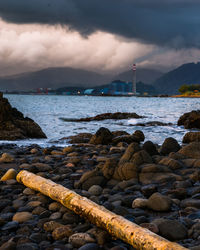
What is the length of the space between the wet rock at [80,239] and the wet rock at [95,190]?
5.03 ft

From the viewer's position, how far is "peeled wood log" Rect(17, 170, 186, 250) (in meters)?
2.61

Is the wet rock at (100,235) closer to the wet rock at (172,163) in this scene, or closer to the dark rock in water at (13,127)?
the wet rock at (172,163)

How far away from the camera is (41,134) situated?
14.0 meters

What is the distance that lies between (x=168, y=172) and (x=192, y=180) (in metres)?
0.55

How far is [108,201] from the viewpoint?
432 cm

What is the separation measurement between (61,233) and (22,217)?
0.77 meters

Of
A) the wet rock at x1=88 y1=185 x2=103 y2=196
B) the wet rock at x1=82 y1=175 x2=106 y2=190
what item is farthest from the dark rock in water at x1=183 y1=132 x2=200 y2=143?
the wet rock at x1=88 y1=185 x2=103 y2=196

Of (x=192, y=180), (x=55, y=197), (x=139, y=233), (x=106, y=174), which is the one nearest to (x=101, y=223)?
(x=139, y=233)

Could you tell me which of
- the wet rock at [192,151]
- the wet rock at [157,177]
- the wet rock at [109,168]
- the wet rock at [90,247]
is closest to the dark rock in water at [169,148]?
the wet rock at [192,151]

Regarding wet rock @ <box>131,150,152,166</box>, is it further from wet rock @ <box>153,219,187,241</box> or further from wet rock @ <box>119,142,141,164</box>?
wet rock @ <box>153,219,187,241</box>

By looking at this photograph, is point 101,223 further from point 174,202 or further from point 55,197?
point 174,202

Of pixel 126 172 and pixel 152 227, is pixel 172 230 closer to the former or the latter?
pixel 152 227

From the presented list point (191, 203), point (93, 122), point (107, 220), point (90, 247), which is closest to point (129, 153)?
point (191, 203)

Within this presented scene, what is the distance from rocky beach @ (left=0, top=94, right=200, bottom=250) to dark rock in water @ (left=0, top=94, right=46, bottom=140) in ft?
18.5
